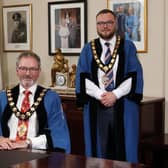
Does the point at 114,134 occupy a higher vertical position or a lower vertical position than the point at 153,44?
lower

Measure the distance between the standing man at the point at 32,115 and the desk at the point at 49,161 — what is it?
37 cm

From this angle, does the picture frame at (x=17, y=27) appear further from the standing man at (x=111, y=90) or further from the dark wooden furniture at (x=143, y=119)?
the standing man at (x=111, y=90)

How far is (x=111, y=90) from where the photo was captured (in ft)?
11.5

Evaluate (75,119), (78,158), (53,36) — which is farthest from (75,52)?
(78,158)

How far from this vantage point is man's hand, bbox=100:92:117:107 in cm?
342

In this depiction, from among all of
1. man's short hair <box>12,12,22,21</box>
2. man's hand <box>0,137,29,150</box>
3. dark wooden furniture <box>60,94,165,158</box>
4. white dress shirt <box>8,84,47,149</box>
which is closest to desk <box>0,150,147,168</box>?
man's hand <box>0,137,29,150</box>

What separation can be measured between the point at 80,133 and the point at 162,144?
0.84 m

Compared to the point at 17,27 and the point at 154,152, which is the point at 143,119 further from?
the point at 17,27

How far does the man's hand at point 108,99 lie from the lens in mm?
3418

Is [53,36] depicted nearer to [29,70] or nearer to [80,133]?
[80,133]

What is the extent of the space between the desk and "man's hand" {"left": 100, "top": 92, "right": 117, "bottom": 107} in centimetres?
141

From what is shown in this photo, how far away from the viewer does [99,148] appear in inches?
142

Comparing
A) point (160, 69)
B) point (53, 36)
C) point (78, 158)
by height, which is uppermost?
point (53, 36)

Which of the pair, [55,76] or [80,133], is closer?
[80,133]
